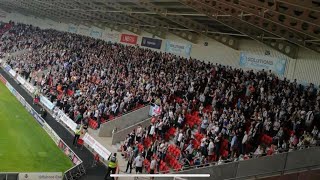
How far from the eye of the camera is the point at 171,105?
24766 millimetres

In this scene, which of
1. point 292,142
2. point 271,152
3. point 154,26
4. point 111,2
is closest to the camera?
point 271,152

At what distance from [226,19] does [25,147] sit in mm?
13177

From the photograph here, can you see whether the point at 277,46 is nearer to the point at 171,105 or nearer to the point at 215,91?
the point at 215,91

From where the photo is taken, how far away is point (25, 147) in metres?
24.5

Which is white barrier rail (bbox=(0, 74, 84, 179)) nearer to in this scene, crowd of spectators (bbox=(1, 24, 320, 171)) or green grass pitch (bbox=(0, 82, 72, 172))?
green grass pitch (bbox=(0, 82, 72, 172))

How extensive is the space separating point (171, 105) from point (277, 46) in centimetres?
783

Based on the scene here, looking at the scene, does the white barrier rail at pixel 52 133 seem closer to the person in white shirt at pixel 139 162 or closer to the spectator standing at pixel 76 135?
the spectator standing at pixel 76 135

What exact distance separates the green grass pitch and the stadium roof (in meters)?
10.5

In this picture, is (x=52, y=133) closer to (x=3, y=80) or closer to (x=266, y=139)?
(x=266, y=139)

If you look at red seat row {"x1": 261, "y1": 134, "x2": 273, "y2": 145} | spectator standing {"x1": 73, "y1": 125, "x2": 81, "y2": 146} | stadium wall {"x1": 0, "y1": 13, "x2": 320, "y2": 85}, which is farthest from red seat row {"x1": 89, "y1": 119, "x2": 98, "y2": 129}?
red seat row {"x1": 261, "y1": 134, "x2": 273, "y2": 145}

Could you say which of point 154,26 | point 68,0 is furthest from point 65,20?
point 154,26

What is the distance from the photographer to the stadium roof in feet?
53.8

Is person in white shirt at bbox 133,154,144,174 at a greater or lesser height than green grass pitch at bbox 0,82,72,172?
greater

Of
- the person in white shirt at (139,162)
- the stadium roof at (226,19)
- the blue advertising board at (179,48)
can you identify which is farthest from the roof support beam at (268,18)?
the blue advertising board at (179,48)
